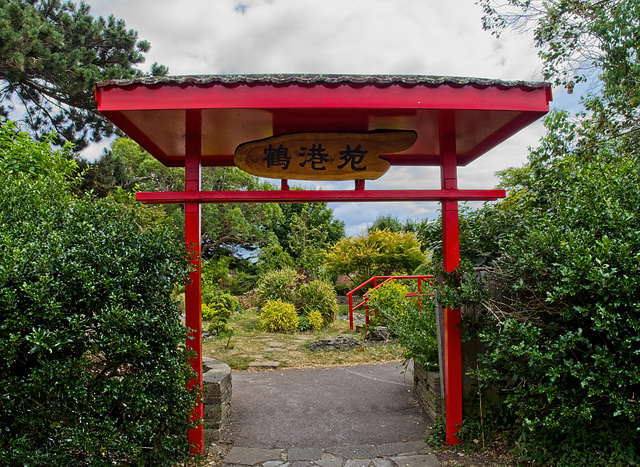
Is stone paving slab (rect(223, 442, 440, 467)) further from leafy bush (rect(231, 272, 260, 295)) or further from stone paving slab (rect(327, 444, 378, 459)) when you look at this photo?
leafy bush (rect(231, 272, 260, 295))

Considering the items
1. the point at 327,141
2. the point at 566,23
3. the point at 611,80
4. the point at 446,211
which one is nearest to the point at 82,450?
the point at 327,141

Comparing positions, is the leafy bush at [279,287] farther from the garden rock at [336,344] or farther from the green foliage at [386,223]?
the green foliage at [386,223]

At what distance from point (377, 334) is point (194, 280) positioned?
5.53 metres

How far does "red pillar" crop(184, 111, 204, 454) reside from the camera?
355cm

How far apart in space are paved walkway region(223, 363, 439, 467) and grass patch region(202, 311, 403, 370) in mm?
677

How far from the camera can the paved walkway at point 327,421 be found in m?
3.70

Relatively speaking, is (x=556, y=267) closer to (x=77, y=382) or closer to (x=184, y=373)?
(x=184, y=373)

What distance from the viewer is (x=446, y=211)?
3.84 metres

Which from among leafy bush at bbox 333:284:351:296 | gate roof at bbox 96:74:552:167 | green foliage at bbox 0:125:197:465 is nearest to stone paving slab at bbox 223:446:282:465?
green foliage at bbox 0:125:197:465

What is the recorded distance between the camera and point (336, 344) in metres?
7.89

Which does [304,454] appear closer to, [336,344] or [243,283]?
[336,344]

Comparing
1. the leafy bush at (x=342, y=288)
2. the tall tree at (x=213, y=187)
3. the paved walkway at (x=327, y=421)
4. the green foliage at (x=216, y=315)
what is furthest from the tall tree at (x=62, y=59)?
the leafy bush at (x=342, y=288)

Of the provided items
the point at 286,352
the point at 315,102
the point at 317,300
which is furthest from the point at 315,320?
the point at 315,102

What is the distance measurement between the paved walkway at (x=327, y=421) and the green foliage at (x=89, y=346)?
1.06 meters
